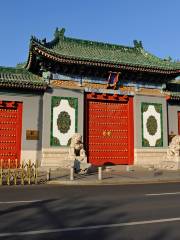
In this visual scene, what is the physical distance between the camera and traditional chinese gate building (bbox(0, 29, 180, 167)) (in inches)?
782

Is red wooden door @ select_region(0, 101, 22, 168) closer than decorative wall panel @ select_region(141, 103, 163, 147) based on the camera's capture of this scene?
Yes

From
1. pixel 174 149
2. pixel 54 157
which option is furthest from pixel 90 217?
pixel 174 149

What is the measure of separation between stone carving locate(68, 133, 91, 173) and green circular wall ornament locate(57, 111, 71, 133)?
1.55m

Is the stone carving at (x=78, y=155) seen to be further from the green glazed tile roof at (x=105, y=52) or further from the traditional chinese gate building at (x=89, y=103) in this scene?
the green glazed tile roof at (x=105, y=52)

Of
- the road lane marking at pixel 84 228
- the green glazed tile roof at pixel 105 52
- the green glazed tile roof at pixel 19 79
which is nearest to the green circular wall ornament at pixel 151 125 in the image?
the green glazed tile roof at pixel 105 52

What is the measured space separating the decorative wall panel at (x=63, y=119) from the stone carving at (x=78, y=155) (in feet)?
4.69

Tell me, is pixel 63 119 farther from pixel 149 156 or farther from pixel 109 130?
pixel 149 156

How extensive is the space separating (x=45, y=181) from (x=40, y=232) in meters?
8.81

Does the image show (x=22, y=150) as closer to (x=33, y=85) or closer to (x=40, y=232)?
(x=33, y=85)

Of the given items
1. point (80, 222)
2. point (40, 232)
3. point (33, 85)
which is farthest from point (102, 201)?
point (33, 85)

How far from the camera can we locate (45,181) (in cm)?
1410

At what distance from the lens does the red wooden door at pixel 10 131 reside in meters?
19.7

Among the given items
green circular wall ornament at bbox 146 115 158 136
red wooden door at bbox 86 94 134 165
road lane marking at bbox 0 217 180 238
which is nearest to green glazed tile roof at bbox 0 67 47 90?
red wooden door at bbox 86 94 134 165

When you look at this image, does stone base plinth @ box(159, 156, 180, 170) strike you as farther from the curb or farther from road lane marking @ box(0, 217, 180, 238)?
road lane marking @ box(0, 217, 180, 238)
